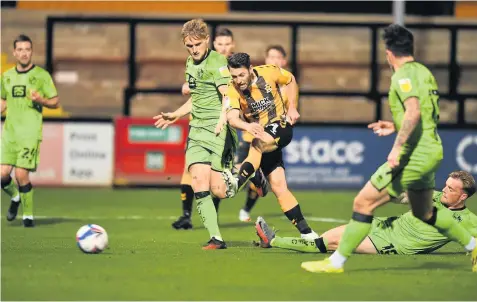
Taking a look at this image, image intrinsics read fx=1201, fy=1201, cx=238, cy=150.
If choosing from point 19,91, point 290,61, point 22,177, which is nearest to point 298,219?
point 22,177

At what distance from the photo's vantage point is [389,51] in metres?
9.77

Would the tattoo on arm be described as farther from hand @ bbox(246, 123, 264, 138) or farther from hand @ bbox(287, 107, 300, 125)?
hand @ bbox(287, 107, 300, 125)

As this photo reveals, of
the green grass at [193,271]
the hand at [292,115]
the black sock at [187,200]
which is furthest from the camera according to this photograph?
the black sock at [187,200]

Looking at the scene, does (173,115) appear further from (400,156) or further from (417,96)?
(417,96)

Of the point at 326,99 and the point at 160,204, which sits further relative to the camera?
the point at 326,99

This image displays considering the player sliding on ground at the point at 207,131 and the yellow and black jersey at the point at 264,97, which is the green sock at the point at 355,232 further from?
the yellow and black jersey at the point at 264,97

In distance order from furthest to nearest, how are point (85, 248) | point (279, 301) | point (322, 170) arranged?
point (322, 170)
point (85, 248)
point (279, 301)

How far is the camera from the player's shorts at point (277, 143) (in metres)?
11.8

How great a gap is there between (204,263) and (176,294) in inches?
70.1

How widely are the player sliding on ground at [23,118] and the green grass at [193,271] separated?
0.61 m

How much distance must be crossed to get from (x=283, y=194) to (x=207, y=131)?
1.09 metres

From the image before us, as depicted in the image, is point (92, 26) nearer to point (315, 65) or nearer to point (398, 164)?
point (315, 65)

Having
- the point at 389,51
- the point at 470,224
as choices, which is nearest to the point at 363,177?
the point at 470,224

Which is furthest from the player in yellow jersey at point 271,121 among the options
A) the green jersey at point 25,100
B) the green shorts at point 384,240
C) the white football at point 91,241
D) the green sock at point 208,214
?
the green jersey at point 25,100
